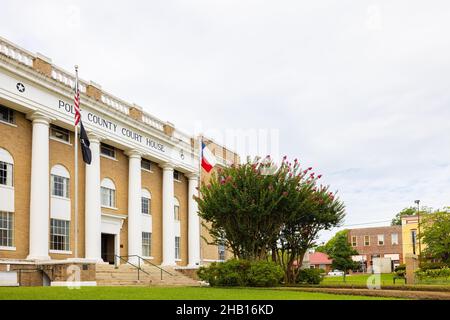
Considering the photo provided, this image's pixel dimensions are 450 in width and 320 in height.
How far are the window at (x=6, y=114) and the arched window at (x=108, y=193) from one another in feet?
27.6

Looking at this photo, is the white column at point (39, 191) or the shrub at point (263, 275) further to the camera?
the white column at point (39, 191)

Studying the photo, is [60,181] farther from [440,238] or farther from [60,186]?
[440,238]

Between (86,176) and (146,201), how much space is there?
824 cm

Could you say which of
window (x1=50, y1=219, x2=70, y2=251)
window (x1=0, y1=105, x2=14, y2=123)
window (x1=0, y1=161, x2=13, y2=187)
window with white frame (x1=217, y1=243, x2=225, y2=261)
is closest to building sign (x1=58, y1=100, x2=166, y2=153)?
window (x1=0, y1=105, x2=14, y2=123)

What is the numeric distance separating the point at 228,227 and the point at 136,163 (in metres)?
13.2

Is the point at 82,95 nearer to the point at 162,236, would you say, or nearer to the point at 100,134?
the point at 100,134

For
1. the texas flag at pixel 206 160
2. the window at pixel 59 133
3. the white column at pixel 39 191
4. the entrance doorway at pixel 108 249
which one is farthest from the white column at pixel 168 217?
the white column at pixel 39 191

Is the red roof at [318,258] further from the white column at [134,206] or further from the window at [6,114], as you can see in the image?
the window at [6,114]

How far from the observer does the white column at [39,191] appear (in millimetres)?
28547

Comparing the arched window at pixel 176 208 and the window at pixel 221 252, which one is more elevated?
the arched window at pixel 176 208

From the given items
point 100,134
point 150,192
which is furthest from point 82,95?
point 150,192

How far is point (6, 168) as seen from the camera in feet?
93.5

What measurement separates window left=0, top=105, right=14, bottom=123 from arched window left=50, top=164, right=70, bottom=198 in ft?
12.5
